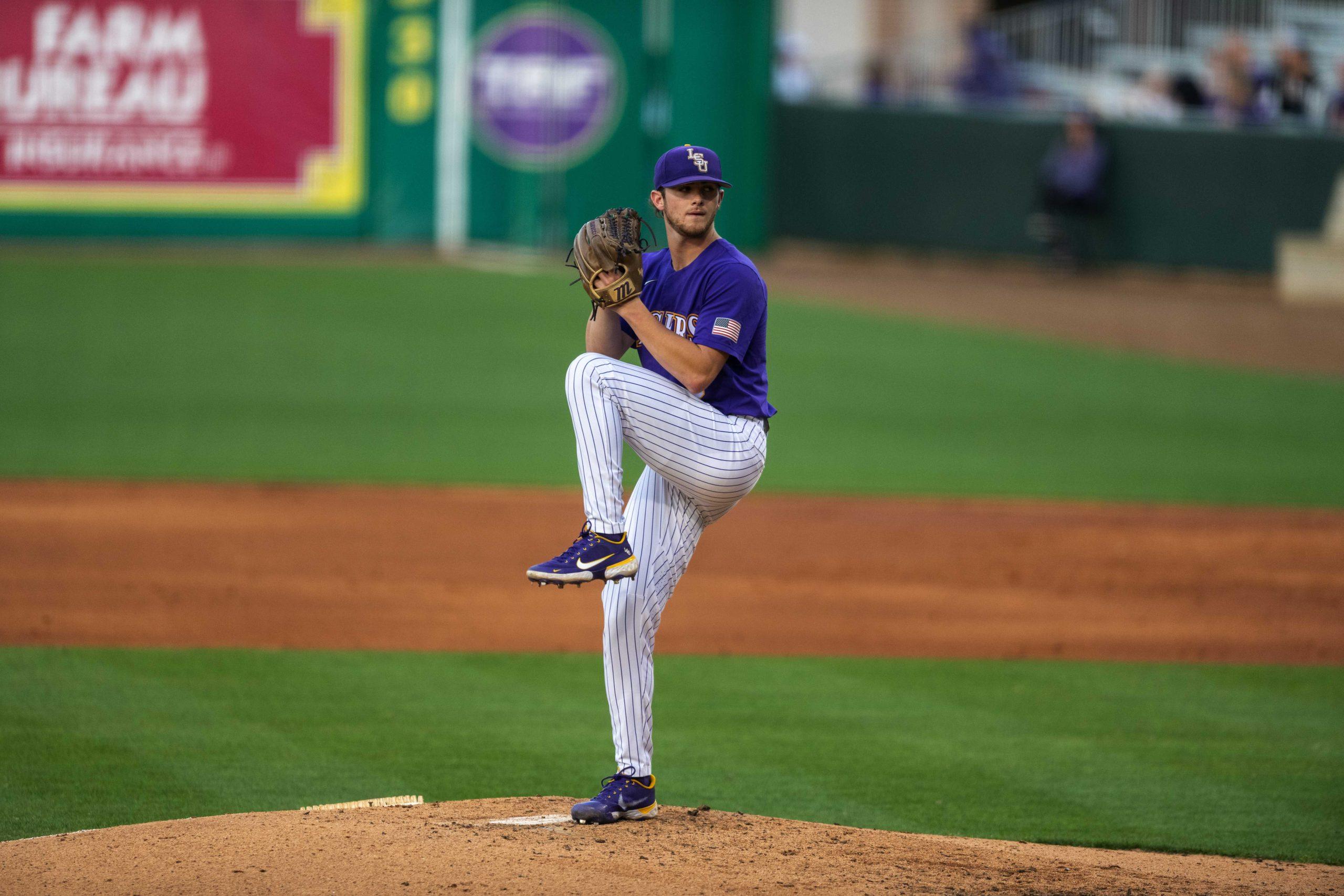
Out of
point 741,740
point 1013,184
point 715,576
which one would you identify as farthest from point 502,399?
point 1013,184

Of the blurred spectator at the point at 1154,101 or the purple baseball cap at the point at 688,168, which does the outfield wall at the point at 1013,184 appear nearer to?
the blurred spectator at the point at 1154,101

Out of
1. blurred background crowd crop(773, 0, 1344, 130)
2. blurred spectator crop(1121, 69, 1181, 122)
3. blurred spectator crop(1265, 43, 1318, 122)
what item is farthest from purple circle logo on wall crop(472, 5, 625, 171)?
blurred spectator crop(1265, 43, 1318, 122)

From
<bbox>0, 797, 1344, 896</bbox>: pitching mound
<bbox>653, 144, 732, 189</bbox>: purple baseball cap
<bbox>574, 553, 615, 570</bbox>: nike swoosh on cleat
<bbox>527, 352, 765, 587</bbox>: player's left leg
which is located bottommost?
<bbox>0, 797, 1344, 896</bbox>: pitching mound

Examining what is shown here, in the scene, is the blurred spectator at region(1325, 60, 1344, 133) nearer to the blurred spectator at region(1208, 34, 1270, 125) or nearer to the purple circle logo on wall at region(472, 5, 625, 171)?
the blurred spectator at region(1208, 34, 1270, 125)

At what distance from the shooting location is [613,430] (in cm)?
432

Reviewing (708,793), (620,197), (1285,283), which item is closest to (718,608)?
(708,793)

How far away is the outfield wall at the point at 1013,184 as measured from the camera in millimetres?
20000

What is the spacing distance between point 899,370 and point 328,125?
9638mm

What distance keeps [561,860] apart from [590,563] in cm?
75

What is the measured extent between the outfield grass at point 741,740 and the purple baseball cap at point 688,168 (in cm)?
195

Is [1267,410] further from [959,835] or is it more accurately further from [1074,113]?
[959,835]

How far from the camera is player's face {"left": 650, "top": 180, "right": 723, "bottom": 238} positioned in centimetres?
448

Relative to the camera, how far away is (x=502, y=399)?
46.3 feet

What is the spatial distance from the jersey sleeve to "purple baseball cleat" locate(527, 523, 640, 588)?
1.91 feet
